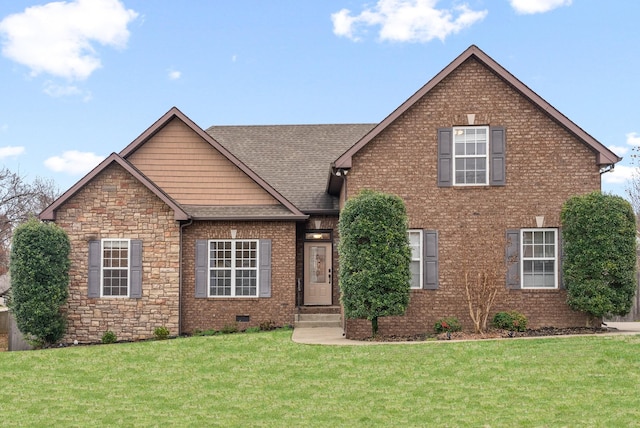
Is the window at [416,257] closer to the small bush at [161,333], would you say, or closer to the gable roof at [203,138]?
the gable roof at [203,138]

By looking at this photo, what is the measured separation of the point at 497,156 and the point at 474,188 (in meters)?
0.97

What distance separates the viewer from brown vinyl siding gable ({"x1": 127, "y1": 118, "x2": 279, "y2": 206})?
66.6ft

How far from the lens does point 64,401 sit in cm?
1104

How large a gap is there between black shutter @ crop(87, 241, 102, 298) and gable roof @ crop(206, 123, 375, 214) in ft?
18.2

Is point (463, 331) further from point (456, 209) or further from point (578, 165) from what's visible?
point (578, 165)

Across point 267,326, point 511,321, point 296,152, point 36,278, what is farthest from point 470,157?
point 36,278

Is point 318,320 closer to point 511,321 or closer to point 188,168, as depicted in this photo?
point 511,321

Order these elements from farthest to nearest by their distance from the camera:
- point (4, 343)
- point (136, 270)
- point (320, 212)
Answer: point (4, 343), point (320, 212), point (136, 270)

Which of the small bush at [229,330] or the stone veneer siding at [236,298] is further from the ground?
the stone veneer siding at [236,298]

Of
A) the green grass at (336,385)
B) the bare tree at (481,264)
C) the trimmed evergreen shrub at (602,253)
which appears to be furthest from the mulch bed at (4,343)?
the trimmed evergreen shrub at (602,253)

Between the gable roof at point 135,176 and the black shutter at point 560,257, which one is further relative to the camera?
the gable roof at point 135,176

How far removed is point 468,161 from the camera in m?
17.6

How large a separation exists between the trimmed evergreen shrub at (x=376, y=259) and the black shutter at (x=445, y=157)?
1962 mm

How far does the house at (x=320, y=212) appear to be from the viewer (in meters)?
17.5
